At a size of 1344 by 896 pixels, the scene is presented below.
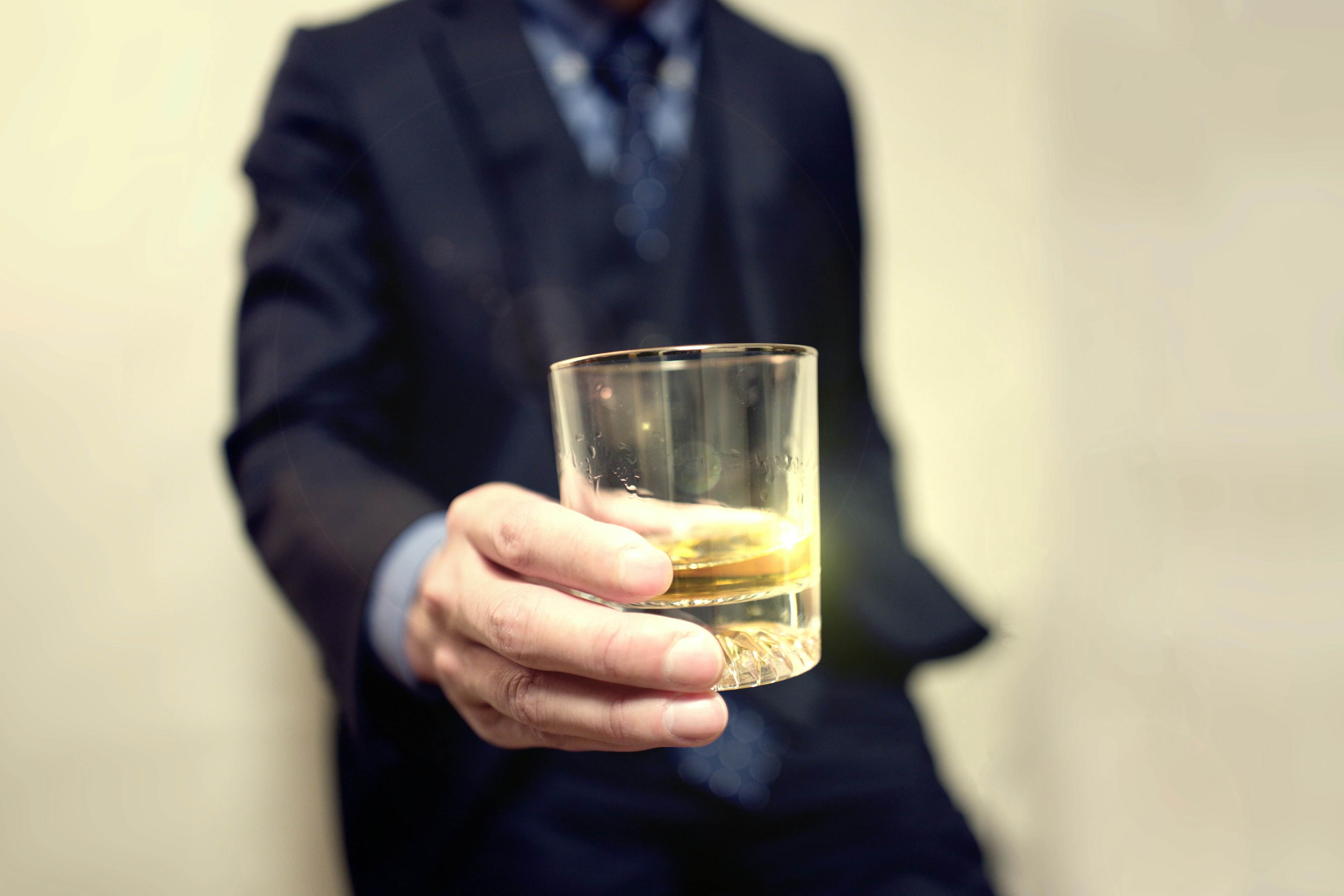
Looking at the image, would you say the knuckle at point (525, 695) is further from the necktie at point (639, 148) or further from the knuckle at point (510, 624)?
the necktie at point (639, 148)

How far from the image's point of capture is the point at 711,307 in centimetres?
57

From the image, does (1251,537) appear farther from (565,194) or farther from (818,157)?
(565,194)

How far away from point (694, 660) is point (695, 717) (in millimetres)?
34

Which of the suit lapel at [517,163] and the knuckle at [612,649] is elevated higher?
the suit lapel at [517,163]

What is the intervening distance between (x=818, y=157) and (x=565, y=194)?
227mm

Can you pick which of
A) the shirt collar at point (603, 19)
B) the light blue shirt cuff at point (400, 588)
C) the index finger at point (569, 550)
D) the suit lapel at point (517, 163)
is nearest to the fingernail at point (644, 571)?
the index finger at point (569, 550)

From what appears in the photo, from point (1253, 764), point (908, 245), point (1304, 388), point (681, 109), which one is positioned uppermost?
point (681, 109)

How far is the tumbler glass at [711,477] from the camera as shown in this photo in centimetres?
28

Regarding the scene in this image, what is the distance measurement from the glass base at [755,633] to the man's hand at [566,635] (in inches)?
0.4

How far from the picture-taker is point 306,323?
522 millimetres

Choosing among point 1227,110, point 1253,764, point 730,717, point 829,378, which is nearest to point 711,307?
point 829,378

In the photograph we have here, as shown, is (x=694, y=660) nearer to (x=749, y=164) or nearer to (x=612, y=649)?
(x=612, y=649)

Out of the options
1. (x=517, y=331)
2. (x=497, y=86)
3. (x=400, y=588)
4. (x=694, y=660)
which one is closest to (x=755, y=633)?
(x=694, y=660)

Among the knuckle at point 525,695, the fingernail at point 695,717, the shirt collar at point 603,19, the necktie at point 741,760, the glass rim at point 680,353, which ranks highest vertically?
the shirt collar at point 603,19
